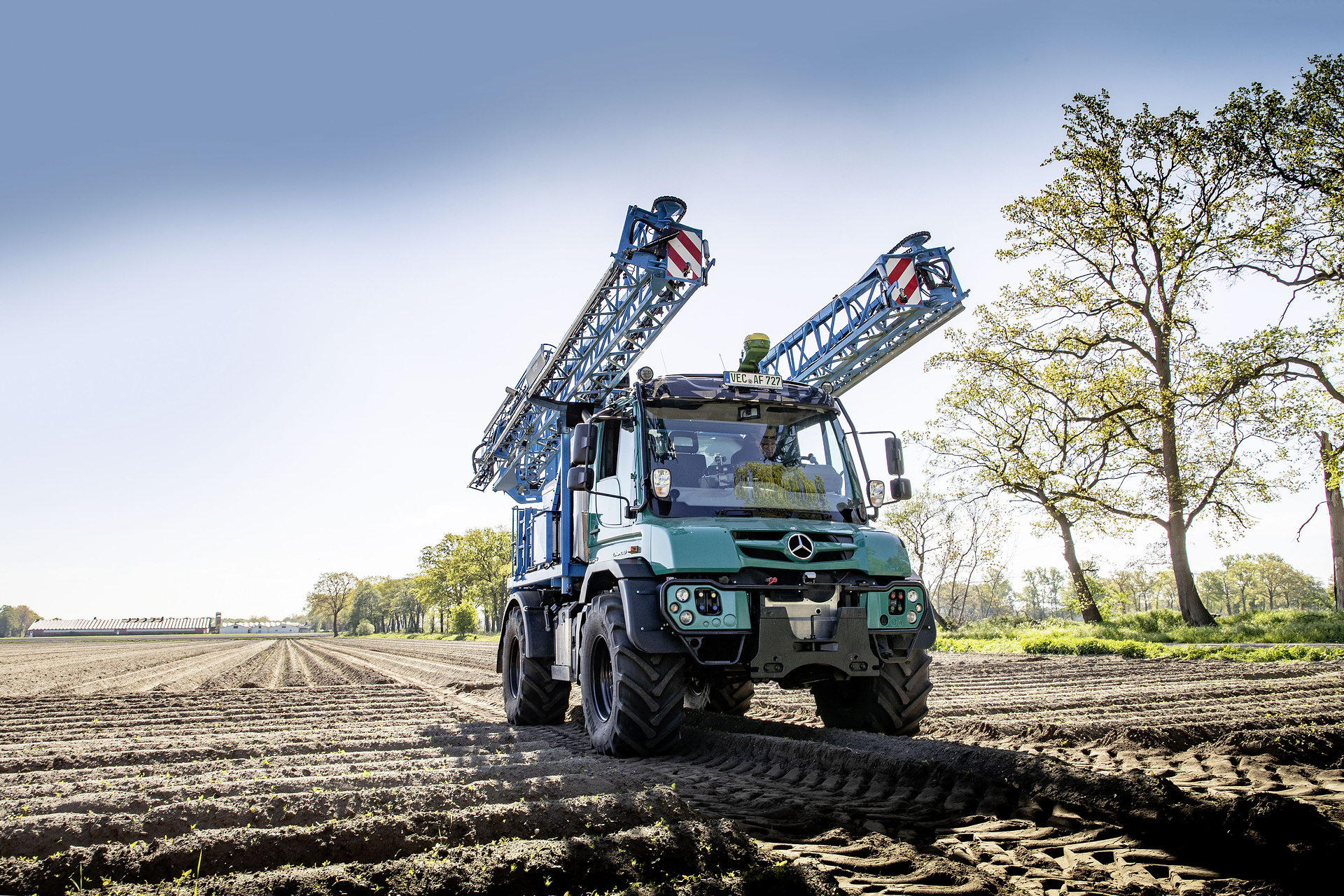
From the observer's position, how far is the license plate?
7.16m

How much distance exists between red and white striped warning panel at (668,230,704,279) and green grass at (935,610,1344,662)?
39.0 ft

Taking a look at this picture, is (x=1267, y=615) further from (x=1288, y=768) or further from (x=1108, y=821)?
(x=1108, y=821)

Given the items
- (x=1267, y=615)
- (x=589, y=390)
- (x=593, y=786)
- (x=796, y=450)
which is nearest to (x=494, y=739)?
(x=593, y=786)

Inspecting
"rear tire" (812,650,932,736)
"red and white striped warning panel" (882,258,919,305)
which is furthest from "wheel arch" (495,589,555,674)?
"red and white striped warning panel" (882,258,919,305)

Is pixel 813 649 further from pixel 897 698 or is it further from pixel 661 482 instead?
pixel 661 482

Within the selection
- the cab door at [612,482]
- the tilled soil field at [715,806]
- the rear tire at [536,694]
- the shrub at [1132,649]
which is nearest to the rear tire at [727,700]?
the tilled soil field at [715,806]

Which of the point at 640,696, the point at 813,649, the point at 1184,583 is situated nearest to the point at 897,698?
the point at 813,649

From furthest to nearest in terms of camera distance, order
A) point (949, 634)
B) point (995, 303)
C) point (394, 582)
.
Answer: point (394, 582)
point (949, 634)
point (995, 303)

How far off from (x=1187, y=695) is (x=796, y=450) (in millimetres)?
5560

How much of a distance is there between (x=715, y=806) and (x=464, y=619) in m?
59.6

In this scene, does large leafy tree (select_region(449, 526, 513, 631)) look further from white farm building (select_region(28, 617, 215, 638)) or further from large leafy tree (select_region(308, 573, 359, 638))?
white farm building (select_region(28, 617, 215, 638))

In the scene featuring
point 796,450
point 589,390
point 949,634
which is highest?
point 589,390

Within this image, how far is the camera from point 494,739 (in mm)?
7504

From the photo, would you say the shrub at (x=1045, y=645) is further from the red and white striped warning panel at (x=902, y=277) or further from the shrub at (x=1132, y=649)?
the red and white striped warning panel at (x=902, y=277)
